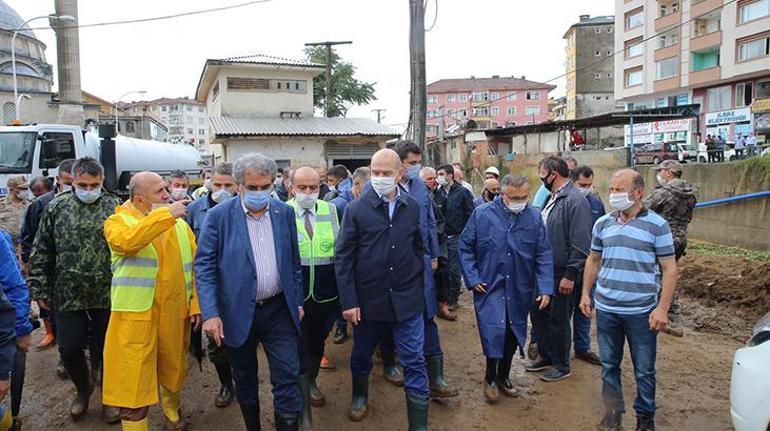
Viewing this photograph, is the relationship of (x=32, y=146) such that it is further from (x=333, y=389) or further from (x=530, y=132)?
(x=530, y=132)

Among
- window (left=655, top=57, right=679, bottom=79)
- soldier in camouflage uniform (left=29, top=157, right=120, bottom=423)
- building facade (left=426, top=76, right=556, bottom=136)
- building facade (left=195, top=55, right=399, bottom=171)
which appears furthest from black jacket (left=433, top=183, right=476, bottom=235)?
building facade (left=426, top=76, right=556, bottom=136)

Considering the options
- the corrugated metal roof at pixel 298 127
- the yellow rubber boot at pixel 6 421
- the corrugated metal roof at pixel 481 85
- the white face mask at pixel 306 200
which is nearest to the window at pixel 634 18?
the corrugated metal roof at pixel 298 127

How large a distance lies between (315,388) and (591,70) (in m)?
65.2

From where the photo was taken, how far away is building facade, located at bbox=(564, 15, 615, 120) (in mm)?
61812

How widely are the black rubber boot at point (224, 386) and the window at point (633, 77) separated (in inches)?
1899

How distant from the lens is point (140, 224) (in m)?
3.14

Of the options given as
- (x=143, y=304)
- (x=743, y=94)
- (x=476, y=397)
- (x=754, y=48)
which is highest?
(x=754, y=48)

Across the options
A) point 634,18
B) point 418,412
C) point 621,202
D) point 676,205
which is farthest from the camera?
point 634,18

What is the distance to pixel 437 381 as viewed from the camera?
4418mm

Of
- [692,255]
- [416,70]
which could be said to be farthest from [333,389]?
[692,255]

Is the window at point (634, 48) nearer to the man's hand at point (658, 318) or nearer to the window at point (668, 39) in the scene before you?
the window at point (668, 39)

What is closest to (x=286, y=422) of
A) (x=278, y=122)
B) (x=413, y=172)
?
(x=413, y=172)

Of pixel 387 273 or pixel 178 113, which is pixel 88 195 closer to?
pixel 387 273

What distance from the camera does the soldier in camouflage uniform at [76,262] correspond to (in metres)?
3.83
